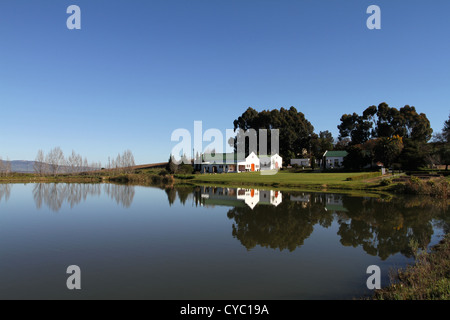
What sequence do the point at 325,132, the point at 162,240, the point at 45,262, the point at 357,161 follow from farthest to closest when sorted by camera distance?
the point at 325,132, the point at 357,161, the point at 162,240, the point at 45,262

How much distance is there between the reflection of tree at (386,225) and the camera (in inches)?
486

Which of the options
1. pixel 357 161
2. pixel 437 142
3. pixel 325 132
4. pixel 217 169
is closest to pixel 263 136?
pixel 217 169

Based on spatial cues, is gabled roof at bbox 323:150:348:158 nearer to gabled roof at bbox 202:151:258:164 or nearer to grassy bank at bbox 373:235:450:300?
gabled roof at bbox 202:151:258:164

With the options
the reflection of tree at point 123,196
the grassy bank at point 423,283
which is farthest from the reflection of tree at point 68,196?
the grassy bank at point 423,283

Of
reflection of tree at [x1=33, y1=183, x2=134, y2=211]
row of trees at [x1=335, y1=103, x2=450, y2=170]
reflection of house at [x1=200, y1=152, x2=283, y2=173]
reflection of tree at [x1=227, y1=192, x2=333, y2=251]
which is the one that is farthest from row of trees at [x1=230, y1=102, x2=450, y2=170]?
reflection of tree at [x1=33, y1=183, x2=134, y2=211]

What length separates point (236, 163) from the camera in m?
68.8

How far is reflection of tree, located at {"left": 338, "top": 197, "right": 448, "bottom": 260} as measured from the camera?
12355 millimetres

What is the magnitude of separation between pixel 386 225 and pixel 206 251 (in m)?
10.9

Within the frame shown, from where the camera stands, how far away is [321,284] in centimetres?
812
